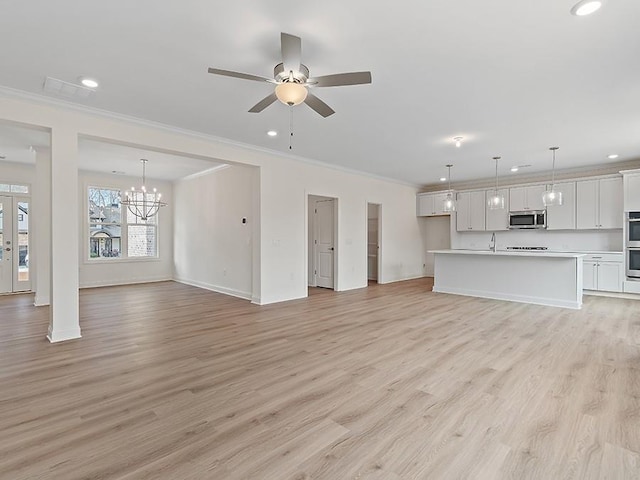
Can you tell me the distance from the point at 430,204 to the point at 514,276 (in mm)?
3602

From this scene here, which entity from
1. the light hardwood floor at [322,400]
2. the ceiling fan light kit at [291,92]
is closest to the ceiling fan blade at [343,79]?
the ceiling fan light kit at [291,92]

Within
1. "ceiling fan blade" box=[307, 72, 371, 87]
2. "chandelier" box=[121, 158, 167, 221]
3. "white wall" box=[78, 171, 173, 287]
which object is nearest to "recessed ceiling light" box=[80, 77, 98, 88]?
"ceiling fan blade" box=[307, 72, 371, 87]

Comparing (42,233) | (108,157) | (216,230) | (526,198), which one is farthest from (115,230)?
(526,198)

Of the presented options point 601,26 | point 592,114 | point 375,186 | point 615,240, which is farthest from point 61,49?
point 615,240

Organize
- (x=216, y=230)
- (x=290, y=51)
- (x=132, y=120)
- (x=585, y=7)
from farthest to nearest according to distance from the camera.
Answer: (x=216, y=230) → (x=132, y=120) → (x=290, y=51) → (x=585, y=7)

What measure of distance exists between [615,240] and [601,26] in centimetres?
634

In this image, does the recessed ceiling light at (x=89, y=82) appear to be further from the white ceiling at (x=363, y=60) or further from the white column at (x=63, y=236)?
the white column at (x=63, y=236)

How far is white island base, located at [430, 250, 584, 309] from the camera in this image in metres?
5.51

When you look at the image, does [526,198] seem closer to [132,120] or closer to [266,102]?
[266,102]

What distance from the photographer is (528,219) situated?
7656mm

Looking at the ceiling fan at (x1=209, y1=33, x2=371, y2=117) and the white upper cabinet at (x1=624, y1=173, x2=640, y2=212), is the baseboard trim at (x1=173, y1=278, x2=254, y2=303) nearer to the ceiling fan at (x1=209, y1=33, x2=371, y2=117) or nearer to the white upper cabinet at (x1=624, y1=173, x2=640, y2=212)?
the ceiling fan at (x1=209, y1=33, x2=371, y2=117)

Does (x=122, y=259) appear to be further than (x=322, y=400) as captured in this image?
Yes

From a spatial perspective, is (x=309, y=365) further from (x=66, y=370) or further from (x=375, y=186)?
(x=375, y=186)

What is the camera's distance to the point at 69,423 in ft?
6.82
